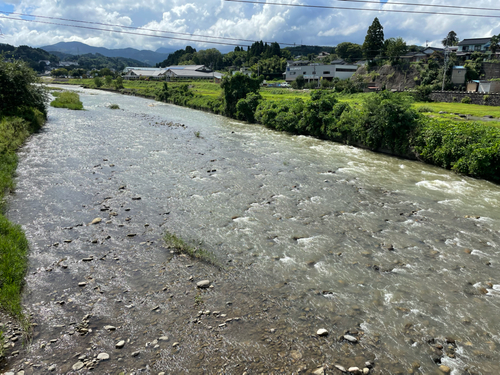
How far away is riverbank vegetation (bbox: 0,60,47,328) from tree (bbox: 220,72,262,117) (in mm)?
25302

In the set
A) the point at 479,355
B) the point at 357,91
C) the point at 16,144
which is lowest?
the point at 479,355

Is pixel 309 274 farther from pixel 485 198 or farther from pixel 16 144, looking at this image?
pixel 16 144

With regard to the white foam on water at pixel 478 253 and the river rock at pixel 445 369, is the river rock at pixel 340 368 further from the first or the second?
the white foam on water at pixel 478 253

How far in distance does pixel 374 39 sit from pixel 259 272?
10713 centimetres

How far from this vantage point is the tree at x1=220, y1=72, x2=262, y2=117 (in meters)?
48.8

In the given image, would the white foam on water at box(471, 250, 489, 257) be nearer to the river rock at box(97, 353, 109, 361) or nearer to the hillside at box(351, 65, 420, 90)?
the river rock at box(97, 353, 109, 361)

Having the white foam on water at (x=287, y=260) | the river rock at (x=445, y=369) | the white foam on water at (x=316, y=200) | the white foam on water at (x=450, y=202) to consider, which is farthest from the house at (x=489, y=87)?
the river rock at (x=445, y=369)

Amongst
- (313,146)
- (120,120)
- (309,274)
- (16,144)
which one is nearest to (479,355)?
(309,274)

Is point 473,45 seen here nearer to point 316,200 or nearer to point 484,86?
point 484,86

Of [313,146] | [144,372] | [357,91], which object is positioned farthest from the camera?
[357,91]

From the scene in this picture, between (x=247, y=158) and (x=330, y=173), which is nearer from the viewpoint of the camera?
(x=330, y=173)

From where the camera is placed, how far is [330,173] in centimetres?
2134

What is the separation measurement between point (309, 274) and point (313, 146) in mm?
21719

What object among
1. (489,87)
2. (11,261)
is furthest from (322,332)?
(489,87)
